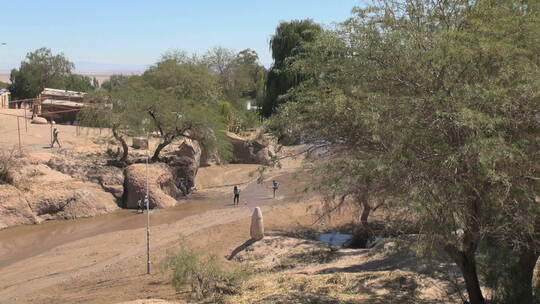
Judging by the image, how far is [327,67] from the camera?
11828 mm

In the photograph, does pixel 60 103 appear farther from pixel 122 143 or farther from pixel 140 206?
pixel 140 206

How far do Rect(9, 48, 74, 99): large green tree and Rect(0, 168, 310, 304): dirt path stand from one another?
4617 cm

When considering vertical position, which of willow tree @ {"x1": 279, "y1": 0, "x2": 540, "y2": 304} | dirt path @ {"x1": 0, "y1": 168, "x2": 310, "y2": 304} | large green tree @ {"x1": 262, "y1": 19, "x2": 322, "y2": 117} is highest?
large green tree @ {"x1": 262, "y1": 19, "x2": 322, "y2": 117}

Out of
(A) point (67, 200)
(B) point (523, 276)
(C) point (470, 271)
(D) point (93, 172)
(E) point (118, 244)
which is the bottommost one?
(E) point (118, 244)

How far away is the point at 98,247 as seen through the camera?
22.9 m

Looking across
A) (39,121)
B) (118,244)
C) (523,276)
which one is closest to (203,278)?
(523,276)

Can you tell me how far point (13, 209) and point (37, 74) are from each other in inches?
1928

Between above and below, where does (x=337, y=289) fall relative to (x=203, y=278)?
below

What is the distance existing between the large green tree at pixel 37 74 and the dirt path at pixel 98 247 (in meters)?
46.2

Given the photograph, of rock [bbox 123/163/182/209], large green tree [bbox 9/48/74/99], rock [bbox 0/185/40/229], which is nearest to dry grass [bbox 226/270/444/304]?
rock [bbox 0/185/40/229]

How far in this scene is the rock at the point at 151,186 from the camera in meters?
30.7

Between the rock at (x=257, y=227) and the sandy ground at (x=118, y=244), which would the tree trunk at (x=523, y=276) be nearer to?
the sandy ground at (x=118, y=244)

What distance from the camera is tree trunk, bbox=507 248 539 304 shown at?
10727 mm

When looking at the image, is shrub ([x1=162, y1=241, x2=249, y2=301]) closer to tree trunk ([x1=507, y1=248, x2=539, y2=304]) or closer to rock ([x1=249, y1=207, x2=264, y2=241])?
tree trunk ([x1=507, y1=248, x2=539, y2=304])
